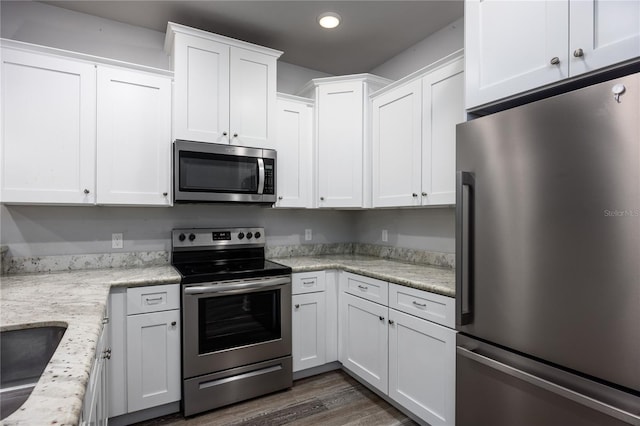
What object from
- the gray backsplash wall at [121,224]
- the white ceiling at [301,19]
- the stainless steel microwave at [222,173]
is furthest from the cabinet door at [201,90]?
the gray backsplash wall at [121,224]

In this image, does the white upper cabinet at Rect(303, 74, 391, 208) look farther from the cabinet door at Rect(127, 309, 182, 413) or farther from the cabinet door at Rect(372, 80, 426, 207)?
the cabinet door at Rect(127, 309, 182, 413)

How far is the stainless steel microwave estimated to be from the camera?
2305mm

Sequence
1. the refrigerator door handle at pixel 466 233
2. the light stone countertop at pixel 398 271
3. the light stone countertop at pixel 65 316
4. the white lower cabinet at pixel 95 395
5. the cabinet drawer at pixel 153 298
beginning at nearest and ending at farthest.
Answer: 1. the light stone countertop at pixel 65 316
2. the white lower cabinet at pixel 95 395
3. the refrigerator door handle at pixel 466 233
4. the light stone countertop at pixel 398 271
5. the cabinet drawer at pixel 153 298

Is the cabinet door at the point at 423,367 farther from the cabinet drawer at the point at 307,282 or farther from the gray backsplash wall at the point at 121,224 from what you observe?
Answer: the gray backsplash wall at the point at 121,224

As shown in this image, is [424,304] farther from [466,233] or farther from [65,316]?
[65,316]

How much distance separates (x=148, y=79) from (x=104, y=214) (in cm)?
102

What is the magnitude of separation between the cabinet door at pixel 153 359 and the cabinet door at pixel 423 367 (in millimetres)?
1377

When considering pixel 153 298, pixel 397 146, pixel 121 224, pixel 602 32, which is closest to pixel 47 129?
pixel 121 224

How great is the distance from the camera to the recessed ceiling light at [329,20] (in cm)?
239

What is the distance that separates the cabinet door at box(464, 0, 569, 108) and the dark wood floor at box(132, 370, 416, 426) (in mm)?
1949

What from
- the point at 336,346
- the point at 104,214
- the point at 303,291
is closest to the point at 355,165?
the point at 303,291

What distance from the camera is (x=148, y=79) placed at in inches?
89.4

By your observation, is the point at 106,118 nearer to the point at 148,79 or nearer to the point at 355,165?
the point at 148,79

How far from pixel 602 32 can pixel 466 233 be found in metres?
0.85
